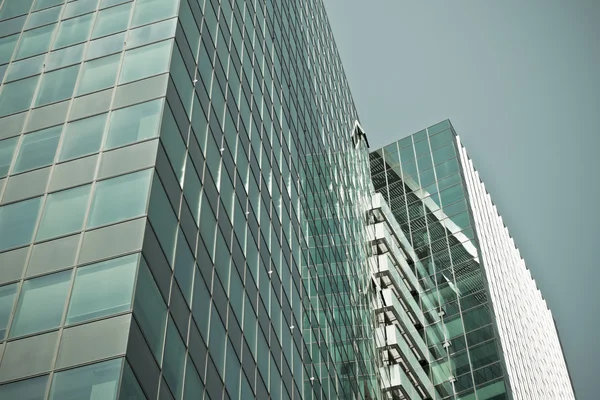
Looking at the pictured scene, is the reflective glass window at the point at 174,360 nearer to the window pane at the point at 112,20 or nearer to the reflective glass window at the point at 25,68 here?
the reflective glass window at the point at 25,68

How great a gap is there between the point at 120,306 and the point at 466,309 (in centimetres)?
4648

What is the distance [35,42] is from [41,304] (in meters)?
14.1

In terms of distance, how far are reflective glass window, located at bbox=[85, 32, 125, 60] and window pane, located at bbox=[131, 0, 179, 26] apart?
0.91 m

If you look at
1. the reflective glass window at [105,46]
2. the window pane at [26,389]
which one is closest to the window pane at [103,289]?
the window pane at [26,389]

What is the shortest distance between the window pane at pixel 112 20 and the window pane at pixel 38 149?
5.30m

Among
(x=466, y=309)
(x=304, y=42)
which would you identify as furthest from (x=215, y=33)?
(x=466, y=309)

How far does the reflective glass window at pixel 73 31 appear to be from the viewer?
33.5 m

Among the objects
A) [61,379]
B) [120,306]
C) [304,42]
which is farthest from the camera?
[304,42]

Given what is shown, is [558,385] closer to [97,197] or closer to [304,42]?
[304,42]

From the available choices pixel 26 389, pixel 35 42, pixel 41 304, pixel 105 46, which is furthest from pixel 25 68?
pixel 26 389

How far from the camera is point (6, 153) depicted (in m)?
29.4

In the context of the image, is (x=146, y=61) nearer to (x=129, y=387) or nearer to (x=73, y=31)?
(x=73, y=31)

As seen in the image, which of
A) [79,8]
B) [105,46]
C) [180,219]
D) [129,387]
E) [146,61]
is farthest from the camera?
[79,8]

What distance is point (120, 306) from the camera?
75.9 feet
